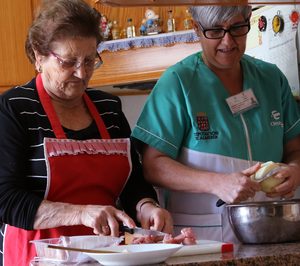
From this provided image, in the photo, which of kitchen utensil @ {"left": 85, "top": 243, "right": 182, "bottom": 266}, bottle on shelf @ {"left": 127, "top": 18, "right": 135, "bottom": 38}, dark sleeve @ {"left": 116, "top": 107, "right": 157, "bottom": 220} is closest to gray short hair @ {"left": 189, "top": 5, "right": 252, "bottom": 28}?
dark sleeve @ {"left": 116, "top": 107, "right": 157, "bottom": 220}

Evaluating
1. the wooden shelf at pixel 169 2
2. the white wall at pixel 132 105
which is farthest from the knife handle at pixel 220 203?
the white wall at pixel 132 105

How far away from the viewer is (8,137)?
1501 millimetres

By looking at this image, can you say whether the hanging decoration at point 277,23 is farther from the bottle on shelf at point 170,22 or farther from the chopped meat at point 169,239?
the chopped meat at point 169,239

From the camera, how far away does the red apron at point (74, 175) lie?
152cm

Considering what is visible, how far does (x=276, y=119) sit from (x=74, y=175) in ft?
1.88

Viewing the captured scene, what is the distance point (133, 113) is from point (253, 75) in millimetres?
1253

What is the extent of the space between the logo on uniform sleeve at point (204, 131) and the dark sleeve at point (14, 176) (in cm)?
43

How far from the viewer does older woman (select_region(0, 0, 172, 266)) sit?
1468mm

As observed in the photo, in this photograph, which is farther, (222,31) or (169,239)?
(222,31)

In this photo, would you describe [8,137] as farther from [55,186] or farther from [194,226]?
[194,226]

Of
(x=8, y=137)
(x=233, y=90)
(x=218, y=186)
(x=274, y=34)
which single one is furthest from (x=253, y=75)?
(x=8, y=137)

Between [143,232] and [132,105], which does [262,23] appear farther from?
[132,105]

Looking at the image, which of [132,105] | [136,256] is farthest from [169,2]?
[132,105]

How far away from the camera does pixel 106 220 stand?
4.43ft
